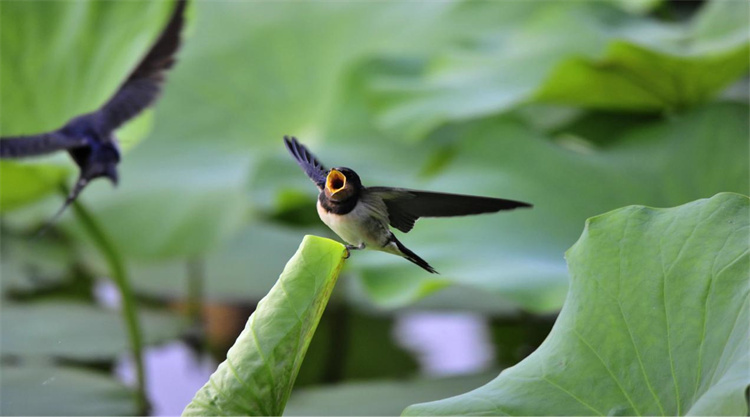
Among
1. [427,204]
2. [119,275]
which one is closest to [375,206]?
[427,204]

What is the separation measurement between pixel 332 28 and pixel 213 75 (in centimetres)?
43

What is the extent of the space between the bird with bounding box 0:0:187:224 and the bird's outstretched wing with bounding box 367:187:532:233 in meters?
0.66

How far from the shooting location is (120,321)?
8.76 ft

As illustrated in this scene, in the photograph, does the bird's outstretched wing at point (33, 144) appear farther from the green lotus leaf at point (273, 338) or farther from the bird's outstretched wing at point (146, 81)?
the green lotus leaf at point (273, 338)

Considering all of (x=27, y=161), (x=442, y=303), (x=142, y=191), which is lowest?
(x=442, y=303)

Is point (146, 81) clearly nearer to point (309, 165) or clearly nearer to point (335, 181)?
point (309, 165)

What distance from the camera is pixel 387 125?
2354mm

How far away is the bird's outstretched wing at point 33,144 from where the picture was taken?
1.54m

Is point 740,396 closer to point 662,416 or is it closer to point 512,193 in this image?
point 662,416

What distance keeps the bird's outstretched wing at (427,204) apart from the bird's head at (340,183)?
0.09 ft

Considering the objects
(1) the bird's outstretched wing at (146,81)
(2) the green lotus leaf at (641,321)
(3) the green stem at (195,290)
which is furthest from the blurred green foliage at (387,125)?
(2) the green lotus leaf at (641,321)

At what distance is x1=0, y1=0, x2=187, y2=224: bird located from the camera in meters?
1.57

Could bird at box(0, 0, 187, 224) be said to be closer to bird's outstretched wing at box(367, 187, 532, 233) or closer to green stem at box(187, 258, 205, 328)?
bird's outstretched wing at box(367, 187, 532, 233)

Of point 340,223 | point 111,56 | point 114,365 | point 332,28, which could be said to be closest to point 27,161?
point 111,56
